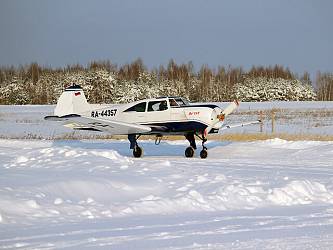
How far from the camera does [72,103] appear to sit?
1944 centimetres

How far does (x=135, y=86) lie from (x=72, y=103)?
195 ft

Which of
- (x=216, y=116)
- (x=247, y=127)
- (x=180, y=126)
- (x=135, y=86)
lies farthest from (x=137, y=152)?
(x=135, y=86)

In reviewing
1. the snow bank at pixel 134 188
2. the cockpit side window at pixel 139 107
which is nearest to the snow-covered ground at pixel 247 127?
the cockpit side window at pixel 139 107

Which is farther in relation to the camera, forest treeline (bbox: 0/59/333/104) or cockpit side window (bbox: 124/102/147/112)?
forest treeline (bbox: 0/59/333/104)

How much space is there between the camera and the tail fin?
19188 millimetres

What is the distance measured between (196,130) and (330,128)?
1460cm

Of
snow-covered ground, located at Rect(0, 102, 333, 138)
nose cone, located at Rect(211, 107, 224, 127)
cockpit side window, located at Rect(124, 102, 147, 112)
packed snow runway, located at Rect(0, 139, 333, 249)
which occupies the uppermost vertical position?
cockpit side window, located at Rect(124, 102, 147, 112)

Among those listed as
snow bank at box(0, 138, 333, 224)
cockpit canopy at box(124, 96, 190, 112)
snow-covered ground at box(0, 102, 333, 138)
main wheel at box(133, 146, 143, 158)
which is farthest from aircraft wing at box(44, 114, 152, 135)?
snow-covered ground at box(0, 102, 333, 138)

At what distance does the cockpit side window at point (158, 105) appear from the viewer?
1680 centimetres

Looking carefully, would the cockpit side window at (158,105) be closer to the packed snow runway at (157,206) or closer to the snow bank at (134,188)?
the snow bank at (134,188)

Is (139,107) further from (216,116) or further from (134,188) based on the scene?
(134,188)

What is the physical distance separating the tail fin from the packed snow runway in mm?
6559

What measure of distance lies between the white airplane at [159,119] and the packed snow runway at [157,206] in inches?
142

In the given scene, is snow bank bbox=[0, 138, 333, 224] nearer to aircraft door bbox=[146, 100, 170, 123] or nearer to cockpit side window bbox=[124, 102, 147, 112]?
aircraft door bbox=[146, 100, 170, 123]
